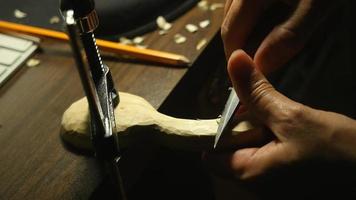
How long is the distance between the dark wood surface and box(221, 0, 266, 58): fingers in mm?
124

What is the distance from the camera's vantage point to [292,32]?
504mm

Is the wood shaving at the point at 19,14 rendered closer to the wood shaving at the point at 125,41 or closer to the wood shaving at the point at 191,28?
the wood shaving at the point at 125,41

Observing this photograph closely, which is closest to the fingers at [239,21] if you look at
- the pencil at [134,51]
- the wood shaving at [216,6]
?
the pencil at [134,51]

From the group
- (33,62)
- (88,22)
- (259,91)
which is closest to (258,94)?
(259,91)

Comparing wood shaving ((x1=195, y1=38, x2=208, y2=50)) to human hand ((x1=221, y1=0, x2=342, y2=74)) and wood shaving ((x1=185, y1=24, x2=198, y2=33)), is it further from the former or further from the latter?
human hand ((x1=221, y1=0, x2=342, y2=74))

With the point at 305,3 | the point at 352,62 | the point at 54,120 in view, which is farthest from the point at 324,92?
the point at 54,120

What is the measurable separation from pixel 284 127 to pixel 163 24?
0.37 metres

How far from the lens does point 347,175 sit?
19.2 inches

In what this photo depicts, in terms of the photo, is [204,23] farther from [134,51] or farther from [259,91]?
[259,91]

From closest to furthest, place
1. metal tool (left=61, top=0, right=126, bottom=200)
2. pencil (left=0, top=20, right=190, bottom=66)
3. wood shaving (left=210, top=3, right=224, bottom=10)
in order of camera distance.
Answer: metal tool (left=61, top=0, right=126, bottom=200)
pencil (left=0, top=20, right=190, bottom=66)
wood shaving (left=210, top=3, right=224, bottom=10)

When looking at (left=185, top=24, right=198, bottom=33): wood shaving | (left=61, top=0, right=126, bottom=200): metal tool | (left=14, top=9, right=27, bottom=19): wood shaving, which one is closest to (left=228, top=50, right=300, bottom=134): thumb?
(left=61, top=0, right=126, bottom=200): metal tool

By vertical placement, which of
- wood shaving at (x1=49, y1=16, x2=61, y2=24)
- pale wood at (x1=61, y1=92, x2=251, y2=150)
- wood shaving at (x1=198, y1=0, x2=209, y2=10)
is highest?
wood shaving at (x1=49, y1=16, x2=61, y2=24)

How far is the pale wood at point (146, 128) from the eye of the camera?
1.72ft

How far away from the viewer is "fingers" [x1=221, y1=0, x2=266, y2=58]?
54 centimetres
